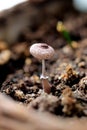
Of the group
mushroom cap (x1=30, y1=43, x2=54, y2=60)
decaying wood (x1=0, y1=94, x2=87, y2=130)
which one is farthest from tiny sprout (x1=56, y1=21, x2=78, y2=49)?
decaying wood (x1=0, y1=94, x2=87, y2=130)

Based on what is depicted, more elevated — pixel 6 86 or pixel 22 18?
pixel 22 18

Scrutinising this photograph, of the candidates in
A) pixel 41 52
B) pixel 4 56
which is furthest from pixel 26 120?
pixel 4 56

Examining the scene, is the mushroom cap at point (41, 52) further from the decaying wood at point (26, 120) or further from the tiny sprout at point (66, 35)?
the tiny sprout at point (66, 35)

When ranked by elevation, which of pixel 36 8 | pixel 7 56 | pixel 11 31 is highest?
pixel 36 8

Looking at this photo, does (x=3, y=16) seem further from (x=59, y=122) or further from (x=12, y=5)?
(x=59, y=122)

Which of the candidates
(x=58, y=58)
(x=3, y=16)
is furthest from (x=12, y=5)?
(x=58, y=58)

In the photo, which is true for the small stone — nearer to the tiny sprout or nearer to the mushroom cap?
the tiny sprout

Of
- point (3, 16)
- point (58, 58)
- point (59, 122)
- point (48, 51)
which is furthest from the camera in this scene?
point (3, 16)

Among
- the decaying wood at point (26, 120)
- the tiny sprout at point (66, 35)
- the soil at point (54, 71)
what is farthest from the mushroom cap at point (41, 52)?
the tiny sprout at point (66, 35)
